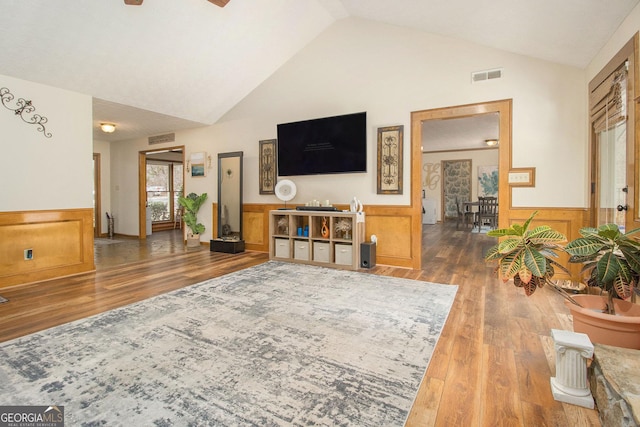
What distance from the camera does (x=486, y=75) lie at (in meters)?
3.84

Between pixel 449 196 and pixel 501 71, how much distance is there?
7.54 meters

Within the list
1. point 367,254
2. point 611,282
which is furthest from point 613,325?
point 367,254

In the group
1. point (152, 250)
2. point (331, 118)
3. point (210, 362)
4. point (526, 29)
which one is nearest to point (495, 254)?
point (210, 362)

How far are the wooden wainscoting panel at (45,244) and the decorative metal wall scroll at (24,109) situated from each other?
101 cm

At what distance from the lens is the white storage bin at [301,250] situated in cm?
473

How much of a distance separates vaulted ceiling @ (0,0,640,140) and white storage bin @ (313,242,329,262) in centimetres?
300

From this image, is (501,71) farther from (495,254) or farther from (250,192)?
(250,192)

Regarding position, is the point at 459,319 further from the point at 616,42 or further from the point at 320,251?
the point at 616,42

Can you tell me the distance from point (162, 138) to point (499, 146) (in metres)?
6.27

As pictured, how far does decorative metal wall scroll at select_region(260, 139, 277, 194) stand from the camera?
5.38 meters

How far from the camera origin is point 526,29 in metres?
3.12

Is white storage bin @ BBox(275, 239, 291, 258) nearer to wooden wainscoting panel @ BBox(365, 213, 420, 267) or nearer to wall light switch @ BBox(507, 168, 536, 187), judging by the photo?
wooden wainscoting panel @ BBox(365, 213, 420, 267)

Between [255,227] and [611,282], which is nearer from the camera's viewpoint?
[611,282]

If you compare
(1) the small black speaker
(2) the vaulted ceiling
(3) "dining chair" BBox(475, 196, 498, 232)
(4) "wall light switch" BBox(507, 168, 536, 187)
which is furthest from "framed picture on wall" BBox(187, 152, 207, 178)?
(3) "dining chair" BBox(475, 196, 498, 232)
